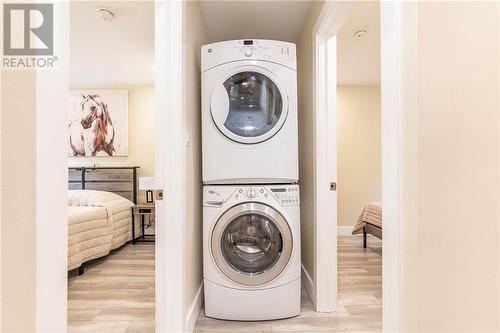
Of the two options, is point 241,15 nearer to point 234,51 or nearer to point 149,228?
point 234,51

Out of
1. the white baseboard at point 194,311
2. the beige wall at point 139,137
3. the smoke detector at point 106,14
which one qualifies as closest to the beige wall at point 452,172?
the white baseboard at point 194,311

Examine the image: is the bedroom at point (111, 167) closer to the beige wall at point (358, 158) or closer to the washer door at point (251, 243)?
the washer door at point (251, 243)

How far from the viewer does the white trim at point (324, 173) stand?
2106 mm

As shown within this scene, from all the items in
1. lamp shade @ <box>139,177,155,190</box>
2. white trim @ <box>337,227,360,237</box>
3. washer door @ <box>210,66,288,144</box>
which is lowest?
white trim @ <box>337,227,360,237</box>

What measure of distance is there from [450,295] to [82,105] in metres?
5.03

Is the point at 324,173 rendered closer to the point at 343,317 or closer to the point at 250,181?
the point at 250,181

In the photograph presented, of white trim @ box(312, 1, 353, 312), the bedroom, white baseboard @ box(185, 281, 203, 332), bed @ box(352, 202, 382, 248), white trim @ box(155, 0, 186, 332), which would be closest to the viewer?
white trim @ box(155, 0, 186, 332)

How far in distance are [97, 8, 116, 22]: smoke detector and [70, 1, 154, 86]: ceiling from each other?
0.04 meters

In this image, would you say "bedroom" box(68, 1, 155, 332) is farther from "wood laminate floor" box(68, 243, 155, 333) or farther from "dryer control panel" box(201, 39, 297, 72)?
"dryer control panel" box(201, 39, 297, 72)

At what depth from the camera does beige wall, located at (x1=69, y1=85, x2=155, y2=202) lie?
4.58 m

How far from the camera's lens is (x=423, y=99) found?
90 cm

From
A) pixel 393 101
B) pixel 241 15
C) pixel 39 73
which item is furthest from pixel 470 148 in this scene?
pixel 241 15

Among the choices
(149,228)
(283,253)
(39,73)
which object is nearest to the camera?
(39,73)

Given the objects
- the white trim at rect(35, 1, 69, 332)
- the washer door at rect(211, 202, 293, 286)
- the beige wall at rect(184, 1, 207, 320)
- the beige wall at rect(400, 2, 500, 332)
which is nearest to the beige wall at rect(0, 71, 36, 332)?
the white trim at rect(35, 1, 69, 332)
